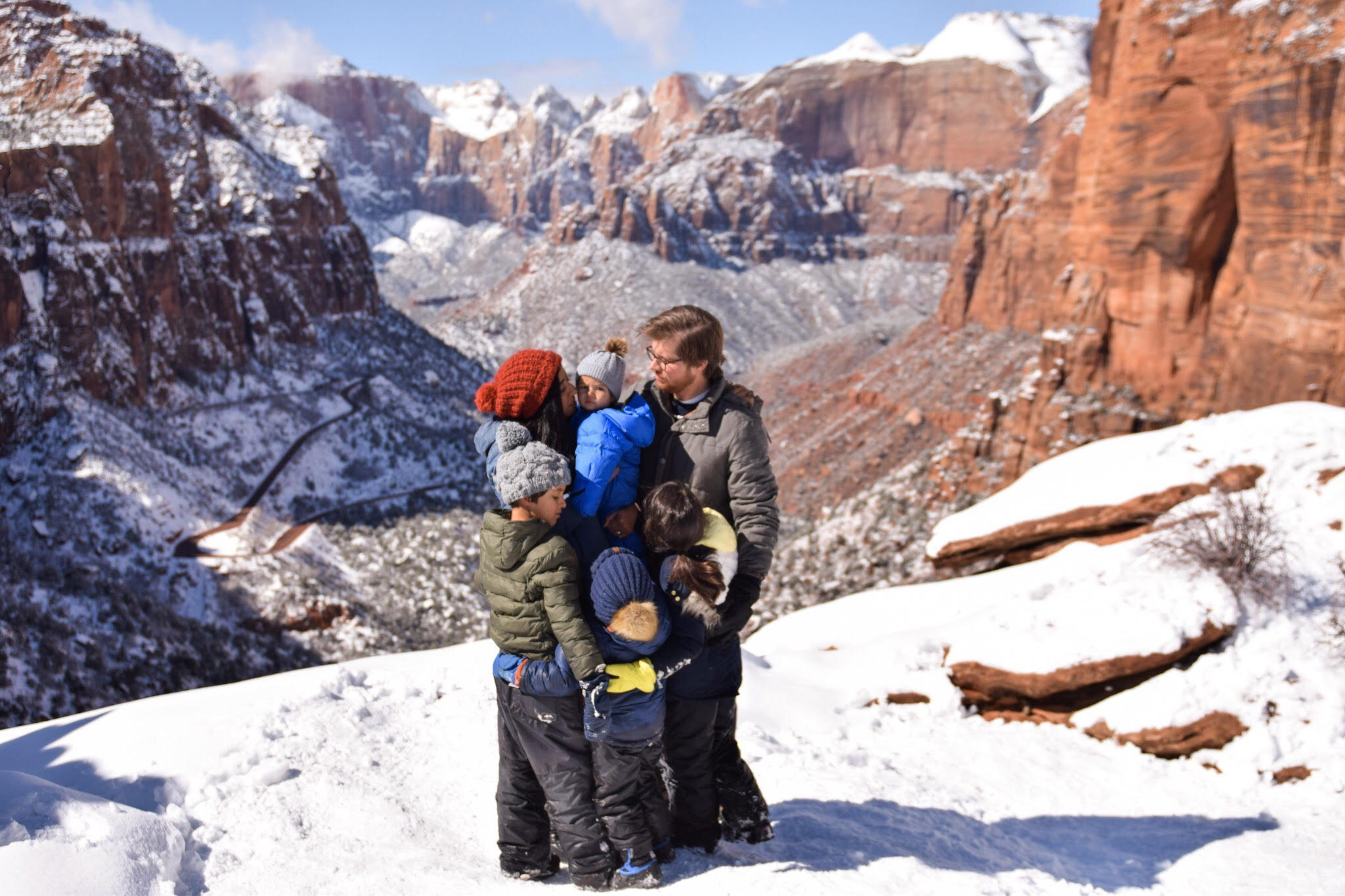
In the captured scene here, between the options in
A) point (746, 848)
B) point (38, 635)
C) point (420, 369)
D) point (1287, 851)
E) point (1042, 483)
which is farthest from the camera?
point (420, 369)

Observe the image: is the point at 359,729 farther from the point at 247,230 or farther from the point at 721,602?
the point at 247,230

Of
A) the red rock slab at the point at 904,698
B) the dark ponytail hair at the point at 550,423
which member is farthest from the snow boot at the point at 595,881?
the red rock slab at the point at 904,698

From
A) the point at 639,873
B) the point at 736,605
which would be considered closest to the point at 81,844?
the point at 639,873

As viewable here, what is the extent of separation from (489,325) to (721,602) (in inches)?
3710

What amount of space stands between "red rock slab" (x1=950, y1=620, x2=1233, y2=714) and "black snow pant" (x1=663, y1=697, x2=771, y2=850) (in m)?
4.35

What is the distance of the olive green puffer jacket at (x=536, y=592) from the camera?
14.6ft

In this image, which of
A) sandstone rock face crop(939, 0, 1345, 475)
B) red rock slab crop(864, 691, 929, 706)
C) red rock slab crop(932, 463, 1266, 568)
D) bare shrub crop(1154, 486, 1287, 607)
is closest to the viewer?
bare shrub crop(1154, 486, 1287, 607)

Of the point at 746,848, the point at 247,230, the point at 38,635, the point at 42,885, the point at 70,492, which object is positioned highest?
the point at 247,230

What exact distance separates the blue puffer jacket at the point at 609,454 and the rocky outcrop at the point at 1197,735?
6.42m

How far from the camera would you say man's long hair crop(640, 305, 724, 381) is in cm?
482

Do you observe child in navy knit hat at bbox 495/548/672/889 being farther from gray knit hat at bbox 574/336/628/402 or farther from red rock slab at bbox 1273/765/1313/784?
red rock slab at bbox 1273/765/1313/784

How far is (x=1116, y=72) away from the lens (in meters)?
26.1

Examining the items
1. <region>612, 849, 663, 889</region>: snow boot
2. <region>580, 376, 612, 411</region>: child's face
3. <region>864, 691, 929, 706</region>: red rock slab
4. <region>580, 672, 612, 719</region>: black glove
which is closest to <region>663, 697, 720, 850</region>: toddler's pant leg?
<region>612, 849, 663, 889</region>: snow boot

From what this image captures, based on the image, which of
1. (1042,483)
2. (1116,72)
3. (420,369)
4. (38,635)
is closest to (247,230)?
(420,369)
